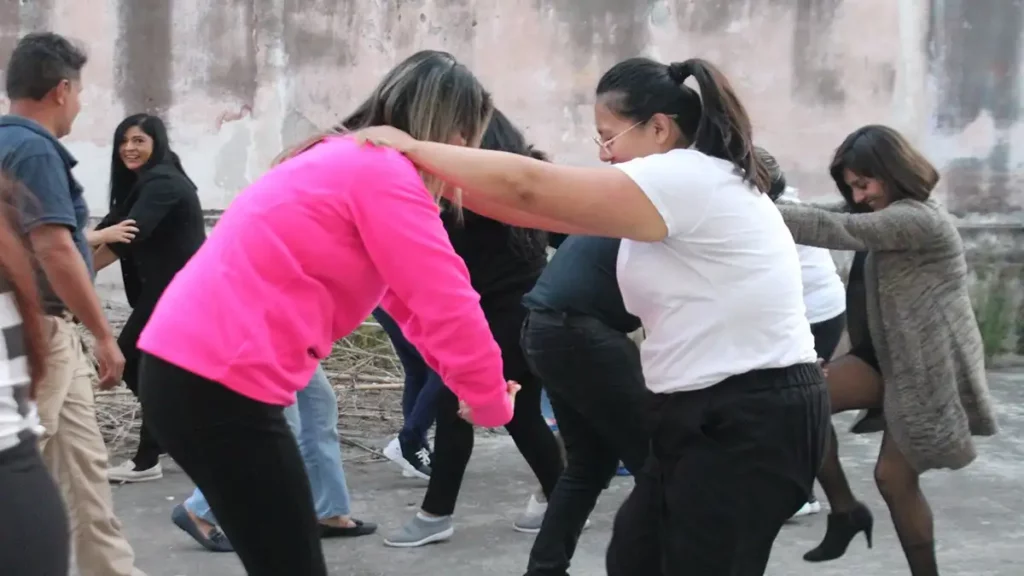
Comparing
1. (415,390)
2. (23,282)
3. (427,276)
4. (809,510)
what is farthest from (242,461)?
(415,390)

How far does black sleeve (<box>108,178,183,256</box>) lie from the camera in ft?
16.6

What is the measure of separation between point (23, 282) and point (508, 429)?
9.68 feet

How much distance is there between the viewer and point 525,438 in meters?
4.81

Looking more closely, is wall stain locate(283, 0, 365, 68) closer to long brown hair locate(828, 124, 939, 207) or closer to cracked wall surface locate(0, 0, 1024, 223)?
cracked wall surface locate(0, 0, 1024, 223)

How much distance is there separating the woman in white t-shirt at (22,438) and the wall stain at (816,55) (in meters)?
8.67

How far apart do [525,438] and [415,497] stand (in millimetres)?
1078

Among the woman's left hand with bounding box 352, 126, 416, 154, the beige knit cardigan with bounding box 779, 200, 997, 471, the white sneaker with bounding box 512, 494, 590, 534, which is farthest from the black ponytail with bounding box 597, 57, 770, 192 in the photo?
the white sneaker with bounding box 512, 494, 590, 534

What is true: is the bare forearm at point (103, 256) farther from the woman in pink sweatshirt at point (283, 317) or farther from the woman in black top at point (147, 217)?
the woman in pink sweatshirt at point (283, 317)

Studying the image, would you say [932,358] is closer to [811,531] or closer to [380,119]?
[811,531]

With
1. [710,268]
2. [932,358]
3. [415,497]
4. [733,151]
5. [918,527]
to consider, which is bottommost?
[415,497]

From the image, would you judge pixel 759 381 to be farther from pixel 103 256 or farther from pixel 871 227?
pixel 103 256

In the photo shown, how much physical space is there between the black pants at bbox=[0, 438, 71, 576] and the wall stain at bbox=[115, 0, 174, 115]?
804 centimetres

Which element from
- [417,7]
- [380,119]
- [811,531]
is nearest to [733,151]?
[380,119]

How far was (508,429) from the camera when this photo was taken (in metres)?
4.81
